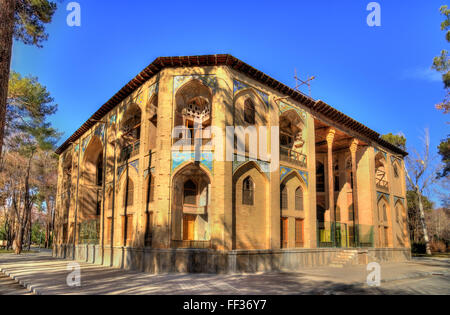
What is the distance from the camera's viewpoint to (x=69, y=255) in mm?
24344

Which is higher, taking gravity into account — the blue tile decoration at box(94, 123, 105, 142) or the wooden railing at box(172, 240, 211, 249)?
the blue tile decoration at box(94, 123, 105, 142)

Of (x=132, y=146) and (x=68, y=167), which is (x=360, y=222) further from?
(x=68, y=167)

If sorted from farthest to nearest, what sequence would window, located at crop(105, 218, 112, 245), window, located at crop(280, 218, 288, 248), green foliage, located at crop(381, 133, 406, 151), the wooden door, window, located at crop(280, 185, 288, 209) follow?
green foliage, located at crop(381, 133, 406, 151), window, located at crop(105, 218, 112, 245), window, located at crop(280, 185, 288, 209), window, located at crop(280, 218, 288, 248), the wooden door

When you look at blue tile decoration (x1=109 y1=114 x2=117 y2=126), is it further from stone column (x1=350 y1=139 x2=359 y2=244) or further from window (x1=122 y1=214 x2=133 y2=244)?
stone column (x1=350 y1=139 x2=359 y2=244)

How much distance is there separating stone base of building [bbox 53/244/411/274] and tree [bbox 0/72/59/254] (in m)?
8.54

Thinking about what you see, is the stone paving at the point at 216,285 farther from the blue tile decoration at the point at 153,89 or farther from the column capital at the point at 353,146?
the column capital at the point at 353,146

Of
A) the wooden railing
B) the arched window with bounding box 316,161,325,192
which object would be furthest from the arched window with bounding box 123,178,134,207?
the arched window with bounding box 316,161,325,192

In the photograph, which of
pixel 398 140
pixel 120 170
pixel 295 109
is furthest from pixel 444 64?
pixel 398 140

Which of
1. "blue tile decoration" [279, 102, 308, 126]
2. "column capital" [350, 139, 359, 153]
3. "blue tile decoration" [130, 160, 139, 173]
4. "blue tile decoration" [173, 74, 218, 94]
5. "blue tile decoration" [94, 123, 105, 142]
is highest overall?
"blue tile decoration" [173, 74, 218, 94]

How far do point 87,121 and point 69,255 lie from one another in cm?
915

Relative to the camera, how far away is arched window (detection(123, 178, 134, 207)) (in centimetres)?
1812

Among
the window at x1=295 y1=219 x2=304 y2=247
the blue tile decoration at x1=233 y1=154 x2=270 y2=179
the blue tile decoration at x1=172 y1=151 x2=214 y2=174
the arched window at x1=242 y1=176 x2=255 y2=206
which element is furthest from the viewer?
the window at x1=295 y1=219 x2=304 y2=247

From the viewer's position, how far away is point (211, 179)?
15.2 meters

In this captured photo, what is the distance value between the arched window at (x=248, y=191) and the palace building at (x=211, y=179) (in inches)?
2.2
